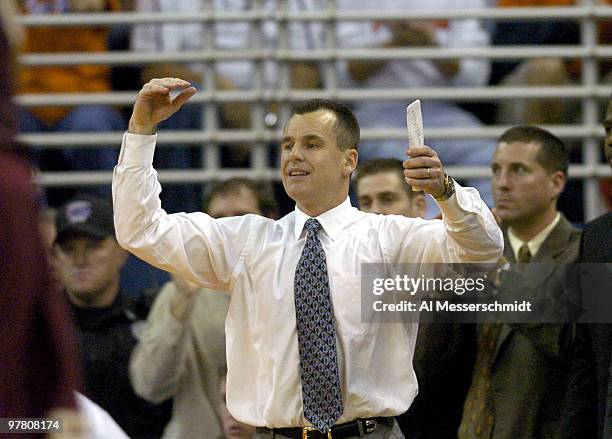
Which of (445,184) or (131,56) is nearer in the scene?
(445,184)

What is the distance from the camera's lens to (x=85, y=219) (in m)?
6.40

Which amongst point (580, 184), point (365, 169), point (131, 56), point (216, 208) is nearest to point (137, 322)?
point (216, 208)

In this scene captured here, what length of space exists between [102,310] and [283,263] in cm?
167

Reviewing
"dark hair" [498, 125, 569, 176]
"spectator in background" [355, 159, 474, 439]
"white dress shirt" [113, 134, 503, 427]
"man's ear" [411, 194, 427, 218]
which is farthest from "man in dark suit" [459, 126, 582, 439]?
"white dress shirt" [113, 134, 503, 427]

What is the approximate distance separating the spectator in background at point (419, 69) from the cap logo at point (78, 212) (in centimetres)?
202

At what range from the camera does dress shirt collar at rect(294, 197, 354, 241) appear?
194 inches

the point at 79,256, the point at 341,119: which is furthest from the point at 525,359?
the point at 79,256

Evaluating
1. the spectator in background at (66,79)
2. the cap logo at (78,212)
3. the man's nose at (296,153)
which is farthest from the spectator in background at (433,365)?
the spectator in background at (66,79)

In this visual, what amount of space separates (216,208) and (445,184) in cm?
215

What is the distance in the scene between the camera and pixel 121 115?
7.97 m

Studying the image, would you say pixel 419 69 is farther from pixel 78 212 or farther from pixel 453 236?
pixel 453 236

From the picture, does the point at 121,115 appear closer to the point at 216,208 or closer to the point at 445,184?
the point at 216,208

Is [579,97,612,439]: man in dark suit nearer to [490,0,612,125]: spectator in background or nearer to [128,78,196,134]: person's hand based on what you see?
[128,78,196,134]: person's hand

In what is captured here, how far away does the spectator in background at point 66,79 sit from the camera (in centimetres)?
778
